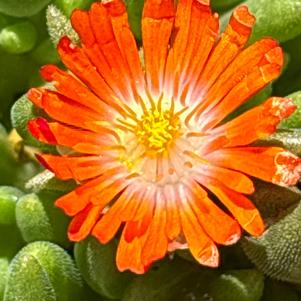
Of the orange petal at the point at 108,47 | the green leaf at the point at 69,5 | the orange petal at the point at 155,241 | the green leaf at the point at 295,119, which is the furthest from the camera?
the green leaf at the point at 69,5

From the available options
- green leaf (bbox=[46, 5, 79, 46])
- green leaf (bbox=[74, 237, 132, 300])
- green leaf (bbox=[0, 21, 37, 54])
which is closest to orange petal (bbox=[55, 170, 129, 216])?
green leaf (bbox=[74, 237, 132, 300])

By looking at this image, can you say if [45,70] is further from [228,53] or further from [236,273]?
[236,273]

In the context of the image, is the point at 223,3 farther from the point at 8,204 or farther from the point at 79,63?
the point at 8,204

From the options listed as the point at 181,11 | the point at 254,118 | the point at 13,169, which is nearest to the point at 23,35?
the point at 13,169

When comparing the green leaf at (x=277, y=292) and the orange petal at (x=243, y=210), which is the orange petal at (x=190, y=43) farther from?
the green leaf at (x=277, y=292)

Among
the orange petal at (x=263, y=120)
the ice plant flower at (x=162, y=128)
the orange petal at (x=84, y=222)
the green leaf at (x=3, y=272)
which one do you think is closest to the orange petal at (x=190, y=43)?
the ice plant flower at (x=162, y=128)
